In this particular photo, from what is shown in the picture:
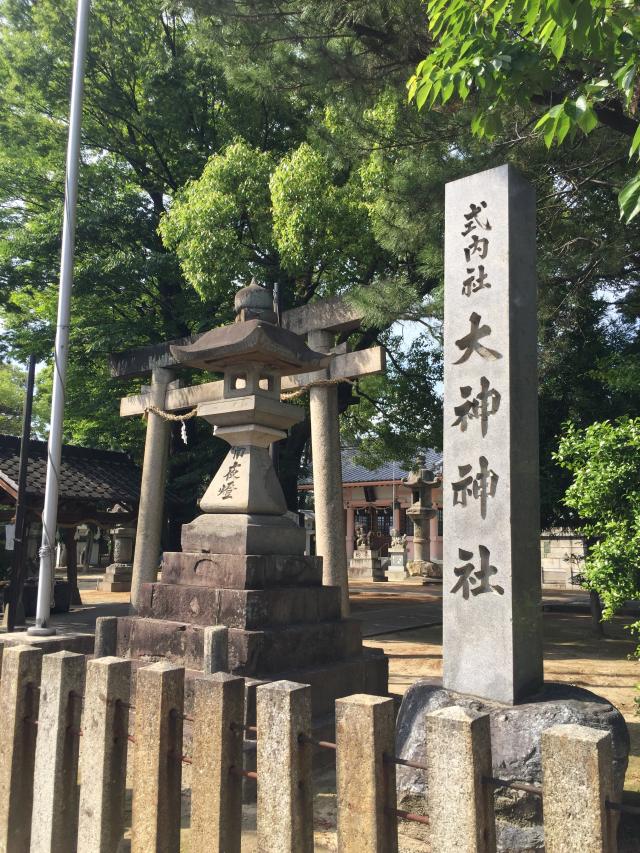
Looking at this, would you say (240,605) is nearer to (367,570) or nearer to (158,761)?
(158,761)

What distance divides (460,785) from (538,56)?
443 cm

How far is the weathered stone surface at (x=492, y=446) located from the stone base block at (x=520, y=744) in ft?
0.40

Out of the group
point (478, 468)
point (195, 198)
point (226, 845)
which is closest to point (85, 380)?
point (195, 198)

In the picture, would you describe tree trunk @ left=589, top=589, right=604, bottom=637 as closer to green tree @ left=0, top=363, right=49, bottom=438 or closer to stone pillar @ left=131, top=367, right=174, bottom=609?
stone pillar @ left=131, top=367, right=174, bottom=609

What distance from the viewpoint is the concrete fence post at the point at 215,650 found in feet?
14.8

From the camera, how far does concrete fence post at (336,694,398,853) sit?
217cm

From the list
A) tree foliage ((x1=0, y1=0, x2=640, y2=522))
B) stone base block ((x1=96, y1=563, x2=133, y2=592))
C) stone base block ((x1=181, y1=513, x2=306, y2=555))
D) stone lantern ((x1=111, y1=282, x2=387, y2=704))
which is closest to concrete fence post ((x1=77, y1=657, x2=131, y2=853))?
stone lantern ((x1=111, y1=282, x2=387, y2=704))

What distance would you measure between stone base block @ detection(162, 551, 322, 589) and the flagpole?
56.7 inches

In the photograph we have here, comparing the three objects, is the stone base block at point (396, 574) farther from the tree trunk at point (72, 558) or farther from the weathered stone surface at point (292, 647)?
the weathered stone surface at point (292, 647)

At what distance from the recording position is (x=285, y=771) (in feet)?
7.48

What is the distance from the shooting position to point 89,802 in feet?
8.97

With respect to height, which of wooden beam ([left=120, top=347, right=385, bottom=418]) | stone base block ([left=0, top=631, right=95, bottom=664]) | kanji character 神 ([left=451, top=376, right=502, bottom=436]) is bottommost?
stone base block ([left=0, top=631, right=95, bottom=664])

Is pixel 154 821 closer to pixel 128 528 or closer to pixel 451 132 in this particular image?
pixel 451 132

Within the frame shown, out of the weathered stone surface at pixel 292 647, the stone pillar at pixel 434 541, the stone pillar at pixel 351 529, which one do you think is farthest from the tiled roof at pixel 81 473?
the stone pillar at pixel 351 529
